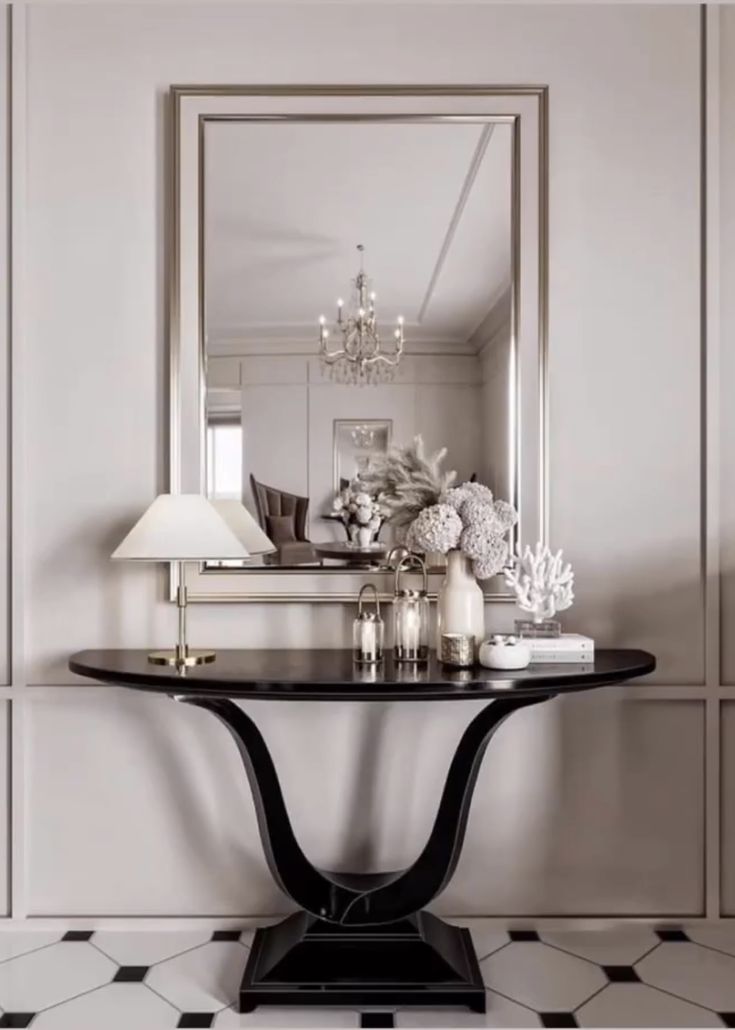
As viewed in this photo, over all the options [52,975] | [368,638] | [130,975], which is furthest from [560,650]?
[52,975]

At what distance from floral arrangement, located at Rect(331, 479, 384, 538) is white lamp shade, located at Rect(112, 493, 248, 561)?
0.38 meters

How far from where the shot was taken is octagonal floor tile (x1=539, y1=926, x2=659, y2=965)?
2.36m

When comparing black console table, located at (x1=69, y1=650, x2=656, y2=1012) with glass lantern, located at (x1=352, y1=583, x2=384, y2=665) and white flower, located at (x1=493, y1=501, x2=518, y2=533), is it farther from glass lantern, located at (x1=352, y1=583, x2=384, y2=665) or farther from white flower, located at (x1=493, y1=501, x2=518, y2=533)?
white flower, located at (x1=493, y1=501, x2=518, y2=533)

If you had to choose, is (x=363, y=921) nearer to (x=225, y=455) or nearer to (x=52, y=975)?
(x=52, y=975)

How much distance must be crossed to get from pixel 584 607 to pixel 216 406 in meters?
1.22

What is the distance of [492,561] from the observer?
2225mm

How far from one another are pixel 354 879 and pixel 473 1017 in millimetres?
462

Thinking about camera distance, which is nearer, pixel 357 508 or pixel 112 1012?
pixel 112 1012

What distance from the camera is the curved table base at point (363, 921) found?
2.12 meters

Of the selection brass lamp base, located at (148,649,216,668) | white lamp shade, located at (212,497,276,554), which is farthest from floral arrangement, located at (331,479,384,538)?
brass lamp base, located at (148,649,216,668)

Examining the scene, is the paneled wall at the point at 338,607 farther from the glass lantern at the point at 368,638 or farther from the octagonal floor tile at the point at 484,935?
the glass lantern at the point at 368,638

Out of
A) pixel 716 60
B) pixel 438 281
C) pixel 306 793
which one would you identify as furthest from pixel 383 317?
pixel 306 793

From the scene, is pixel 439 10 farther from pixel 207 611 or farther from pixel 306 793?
pixel 306 793

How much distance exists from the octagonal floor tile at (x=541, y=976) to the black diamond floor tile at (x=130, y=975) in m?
0.88
